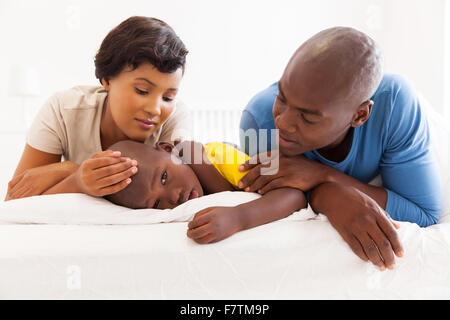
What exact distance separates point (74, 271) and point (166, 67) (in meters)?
0.63

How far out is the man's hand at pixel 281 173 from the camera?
99cm

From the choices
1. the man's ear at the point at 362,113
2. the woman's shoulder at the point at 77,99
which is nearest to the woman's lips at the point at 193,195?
the man's ear at the point at 362,113

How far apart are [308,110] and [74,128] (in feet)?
2.73

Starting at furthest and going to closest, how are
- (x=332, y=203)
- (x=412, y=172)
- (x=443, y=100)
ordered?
(x=443, y=100) → (x=412, y=172) → (x=332, y=203)

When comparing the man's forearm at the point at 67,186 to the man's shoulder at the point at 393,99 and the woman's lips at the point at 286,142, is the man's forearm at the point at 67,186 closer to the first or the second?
the woman's lips at the point at 286,142

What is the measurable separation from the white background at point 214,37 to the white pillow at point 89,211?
2.28 m

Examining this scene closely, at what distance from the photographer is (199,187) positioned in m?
1.12

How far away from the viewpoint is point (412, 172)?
103 centimetres

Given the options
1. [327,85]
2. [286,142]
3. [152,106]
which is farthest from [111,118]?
[327,85]

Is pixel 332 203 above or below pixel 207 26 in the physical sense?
below

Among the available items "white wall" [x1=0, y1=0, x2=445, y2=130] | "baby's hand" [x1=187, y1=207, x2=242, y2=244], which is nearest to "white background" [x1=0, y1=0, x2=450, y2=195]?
"white wall" [x1=0, y1=0, x2=445, y2=130]

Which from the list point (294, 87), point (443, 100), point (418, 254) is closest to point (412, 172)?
point (418, 254)

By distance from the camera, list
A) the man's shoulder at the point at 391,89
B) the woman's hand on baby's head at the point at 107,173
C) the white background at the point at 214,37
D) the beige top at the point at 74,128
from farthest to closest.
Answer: the white background at the point at 214,37 < the beige top at the point at 74,128 < the man's shoulder at the point at 391,89 < the woman's hand on baby's head at the point at 107,173
